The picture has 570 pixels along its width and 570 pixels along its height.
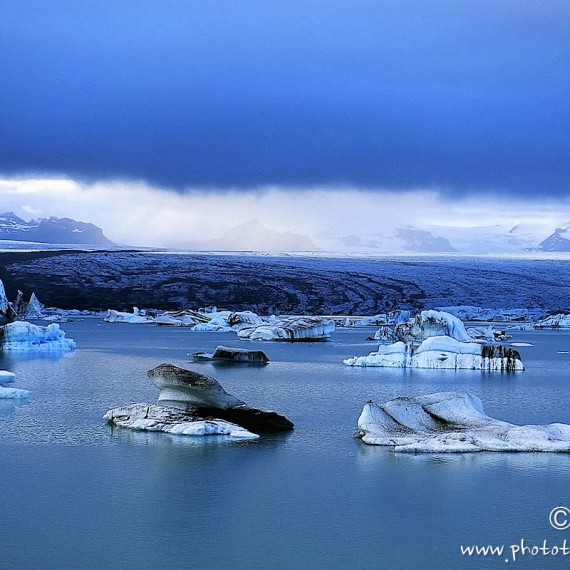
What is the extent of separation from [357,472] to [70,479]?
2.10 m

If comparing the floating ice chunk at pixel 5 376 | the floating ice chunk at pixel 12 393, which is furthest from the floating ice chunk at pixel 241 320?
the floating ice chunk at pixel 12 393

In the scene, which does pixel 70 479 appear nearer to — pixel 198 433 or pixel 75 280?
pixel 198 433

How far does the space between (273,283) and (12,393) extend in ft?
119

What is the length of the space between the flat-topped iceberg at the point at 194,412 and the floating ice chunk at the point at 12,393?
229cm

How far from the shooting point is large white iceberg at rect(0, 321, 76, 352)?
17859 millimetres

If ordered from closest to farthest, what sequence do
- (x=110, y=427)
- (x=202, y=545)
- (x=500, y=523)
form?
1. (x=202, y=545)
2. (x=500, y=523)
3. (x=110, y=427)

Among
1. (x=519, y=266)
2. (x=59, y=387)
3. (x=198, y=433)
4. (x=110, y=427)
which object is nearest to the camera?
(x=198, y=433)

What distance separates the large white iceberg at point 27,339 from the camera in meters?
17.9

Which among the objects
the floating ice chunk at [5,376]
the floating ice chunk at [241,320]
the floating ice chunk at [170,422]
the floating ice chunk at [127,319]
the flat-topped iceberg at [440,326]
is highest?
the flat-topped iceberg at [440,326]

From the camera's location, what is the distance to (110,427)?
8.50 meters

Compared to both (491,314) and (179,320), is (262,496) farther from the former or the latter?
(491,314)

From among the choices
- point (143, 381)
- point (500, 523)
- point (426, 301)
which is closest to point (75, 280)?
point (426, 301)

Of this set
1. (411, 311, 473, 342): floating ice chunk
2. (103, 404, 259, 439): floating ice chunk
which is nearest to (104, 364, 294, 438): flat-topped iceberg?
(103, 404, 259, 439): floating ice chunk

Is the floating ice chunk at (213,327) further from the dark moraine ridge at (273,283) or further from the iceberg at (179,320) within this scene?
the dark moraine ridge at (273,283)
